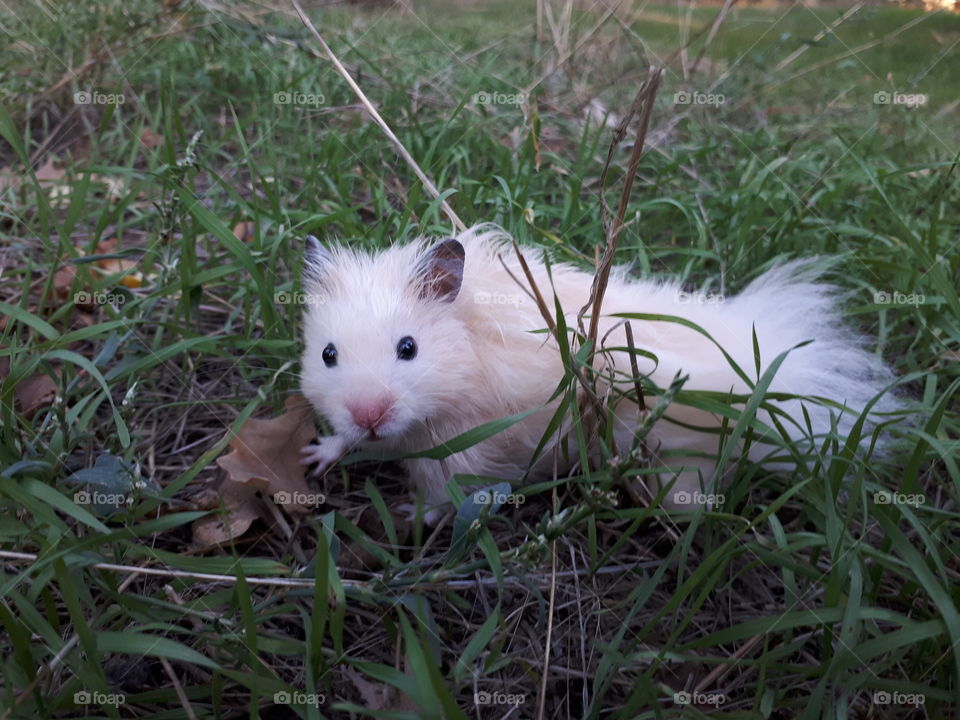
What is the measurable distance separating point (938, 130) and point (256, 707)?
7.85m

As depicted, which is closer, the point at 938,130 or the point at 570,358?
the point at 570,358

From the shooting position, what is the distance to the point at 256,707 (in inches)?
72.7

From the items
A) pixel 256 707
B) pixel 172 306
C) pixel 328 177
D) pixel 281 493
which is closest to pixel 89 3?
pixel 328 177

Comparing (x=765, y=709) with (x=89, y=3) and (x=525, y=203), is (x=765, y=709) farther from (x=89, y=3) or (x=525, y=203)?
(x=89, y=3)
